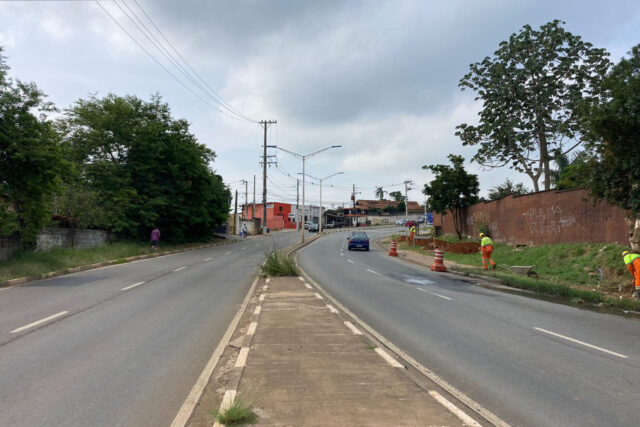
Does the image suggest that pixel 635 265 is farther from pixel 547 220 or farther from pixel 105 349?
pixel 105 349

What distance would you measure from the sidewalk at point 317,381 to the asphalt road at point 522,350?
0.77m

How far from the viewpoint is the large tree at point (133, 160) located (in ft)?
93.7

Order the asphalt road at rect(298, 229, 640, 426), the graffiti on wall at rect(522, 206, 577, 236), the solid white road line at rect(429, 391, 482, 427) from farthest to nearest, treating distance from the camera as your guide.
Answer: the graffiti on wall at rect(522, 206, 577, 236) → the asphalt road at rect(298, 229, 640, 426) → the solid white road line at rect(429, 391, 482, 427)

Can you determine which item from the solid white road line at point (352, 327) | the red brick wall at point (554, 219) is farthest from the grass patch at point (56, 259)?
the red brick wall at point (554, 219)

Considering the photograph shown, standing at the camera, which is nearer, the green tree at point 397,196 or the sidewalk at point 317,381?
the sidewalk at point 317,381

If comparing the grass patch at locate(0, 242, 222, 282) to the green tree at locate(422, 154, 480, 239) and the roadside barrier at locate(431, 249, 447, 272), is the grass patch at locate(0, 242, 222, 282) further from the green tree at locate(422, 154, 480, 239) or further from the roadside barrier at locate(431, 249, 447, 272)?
the green tree at locate(422, 154, 480, 239)

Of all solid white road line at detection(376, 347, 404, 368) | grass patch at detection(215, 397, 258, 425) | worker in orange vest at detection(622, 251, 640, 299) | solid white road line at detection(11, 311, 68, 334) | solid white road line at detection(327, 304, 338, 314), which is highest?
worker in orange vest at detection(622, 251, 640, 299)

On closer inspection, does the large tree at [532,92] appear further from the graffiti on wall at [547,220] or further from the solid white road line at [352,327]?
the solid white road line at [352,327]

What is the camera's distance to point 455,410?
13.3 ft

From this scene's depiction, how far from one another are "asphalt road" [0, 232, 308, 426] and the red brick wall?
1476 centimetres

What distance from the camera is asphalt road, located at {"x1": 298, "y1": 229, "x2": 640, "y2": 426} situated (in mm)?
4473

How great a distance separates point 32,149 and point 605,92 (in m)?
19.5

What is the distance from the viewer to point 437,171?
35312 mm

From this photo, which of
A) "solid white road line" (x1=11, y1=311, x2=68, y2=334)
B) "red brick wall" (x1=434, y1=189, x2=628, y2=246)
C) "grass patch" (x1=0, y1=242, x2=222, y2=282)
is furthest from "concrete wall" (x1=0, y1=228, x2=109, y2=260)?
"red brick wall" (x1=434, y1=189, x2=628, y2=246)
